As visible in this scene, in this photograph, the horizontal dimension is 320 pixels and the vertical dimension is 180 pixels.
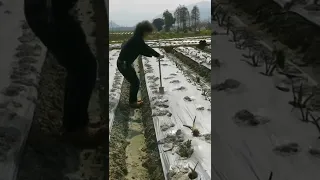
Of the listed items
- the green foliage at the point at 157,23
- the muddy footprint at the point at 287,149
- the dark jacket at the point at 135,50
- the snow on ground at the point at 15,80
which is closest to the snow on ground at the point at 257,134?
the muddy footprint at the point at 287,149

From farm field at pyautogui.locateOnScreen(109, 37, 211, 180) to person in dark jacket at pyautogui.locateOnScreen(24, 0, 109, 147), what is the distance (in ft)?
1.35

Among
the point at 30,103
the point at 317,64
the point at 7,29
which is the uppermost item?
the point at 7,29

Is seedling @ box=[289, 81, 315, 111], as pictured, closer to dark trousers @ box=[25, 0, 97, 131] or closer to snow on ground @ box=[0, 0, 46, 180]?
dark trousers @ box=[25, 0, 97, 131]

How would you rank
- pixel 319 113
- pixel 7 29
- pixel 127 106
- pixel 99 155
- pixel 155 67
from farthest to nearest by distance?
pixel 155 67, pixel 127 106, pixel 7 29, pixel 99 155, pixel 319 113

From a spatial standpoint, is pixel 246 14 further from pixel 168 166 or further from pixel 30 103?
pixel 30 103

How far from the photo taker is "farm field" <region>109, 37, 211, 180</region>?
4.57 ft

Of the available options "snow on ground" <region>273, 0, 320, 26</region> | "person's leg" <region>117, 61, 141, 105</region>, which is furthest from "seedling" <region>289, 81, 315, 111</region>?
"person's leg" <region>117, 61, 141, 105</region>

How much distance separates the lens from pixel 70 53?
965 millimetres

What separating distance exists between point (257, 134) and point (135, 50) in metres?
1.60

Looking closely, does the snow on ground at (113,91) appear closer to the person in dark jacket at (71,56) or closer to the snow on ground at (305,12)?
the person in dark jacket at (71,56)

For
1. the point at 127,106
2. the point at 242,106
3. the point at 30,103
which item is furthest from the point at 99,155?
the point at 127,106

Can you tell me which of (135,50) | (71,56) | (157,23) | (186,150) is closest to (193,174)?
(186,150)

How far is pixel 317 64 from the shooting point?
1.08 metres

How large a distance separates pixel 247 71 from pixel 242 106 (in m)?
0.16
